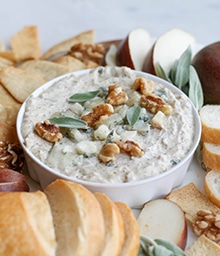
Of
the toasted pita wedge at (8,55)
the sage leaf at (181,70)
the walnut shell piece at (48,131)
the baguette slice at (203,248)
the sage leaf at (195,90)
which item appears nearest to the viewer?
the baguette slice at (203,248)

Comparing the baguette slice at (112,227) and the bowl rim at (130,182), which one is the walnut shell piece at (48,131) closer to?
the bowl rim at (130,182)

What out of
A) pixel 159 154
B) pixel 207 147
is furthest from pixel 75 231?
pixel 207 147

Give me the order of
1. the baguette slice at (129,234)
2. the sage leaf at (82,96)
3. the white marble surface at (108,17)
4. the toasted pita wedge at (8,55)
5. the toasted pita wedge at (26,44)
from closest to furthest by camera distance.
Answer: the baguette slice at (129,234)
the sage leaf at (82,96)
the toasted pita wedge at (8,55)
the toasted pita wedge at (26,44)
the white marble surface at (108,17)

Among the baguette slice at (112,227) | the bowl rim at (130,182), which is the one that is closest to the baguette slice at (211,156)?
the bowl rim at (130,182)

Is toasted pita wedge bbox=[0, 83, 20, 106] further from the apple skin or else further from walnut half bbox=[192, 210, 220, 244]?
walnut half bbox=[192, 210, 220, 244]

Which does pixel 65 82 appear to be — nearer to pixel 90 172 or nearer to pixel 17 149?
pixel 17 149

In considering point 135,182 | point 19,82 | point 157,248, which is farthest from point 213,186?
point 19,82

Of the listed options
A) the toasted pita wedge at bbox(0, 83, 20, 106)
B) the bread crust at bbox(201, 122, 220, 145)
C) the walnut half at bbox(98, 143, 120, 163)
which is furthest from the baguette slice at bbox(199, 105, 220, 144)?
the toasted pita wedge at bbox(0, 83, 20, 106)
